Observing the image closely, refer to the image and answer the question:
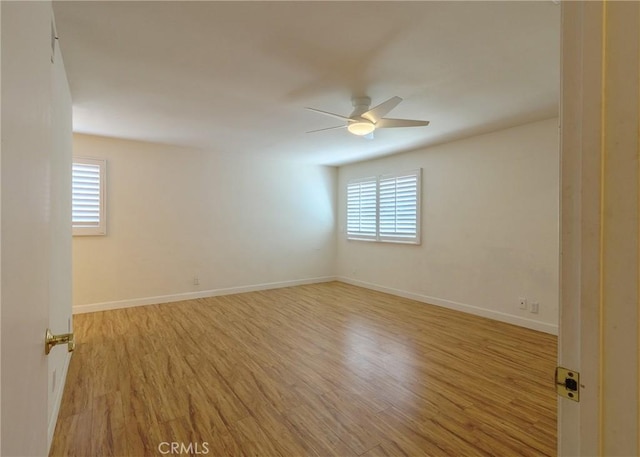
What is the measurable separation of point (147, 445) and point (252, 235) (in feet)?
12.8

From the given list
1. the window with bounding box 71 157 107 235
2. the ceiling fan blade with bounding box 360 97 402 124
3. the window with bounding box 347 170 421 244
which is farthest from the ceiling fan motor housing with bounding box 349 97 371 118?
the window with bounding box 71 157 107 235

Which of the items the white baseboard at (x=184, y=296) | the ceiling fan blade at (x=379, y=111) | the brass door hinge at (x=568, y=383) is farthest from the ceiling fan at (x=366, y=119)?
the white baseboard at (x=184, y=296)

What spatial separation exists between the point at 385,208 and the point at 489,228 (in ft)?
5.76

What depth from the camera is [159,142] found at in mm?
4422

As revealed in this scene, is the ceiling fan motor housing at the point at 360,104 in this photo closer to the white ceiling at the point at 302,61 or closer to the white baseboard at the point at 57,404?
the white ceiling at the point at 302,61

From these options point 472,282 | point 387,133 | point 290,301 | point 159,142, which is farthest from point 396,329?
point 159,142

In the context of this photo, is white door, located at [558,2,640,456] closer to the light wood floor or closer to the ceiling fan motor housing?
the light wood floor

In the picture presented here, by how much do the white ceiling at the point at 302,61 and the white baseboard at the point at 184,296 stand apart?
7.84ft

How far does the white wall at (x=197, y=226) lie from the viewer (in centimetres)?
417

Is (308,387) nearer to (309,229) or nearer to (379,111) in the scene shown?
(379,111)

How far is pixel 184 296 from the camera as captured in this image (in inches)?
186

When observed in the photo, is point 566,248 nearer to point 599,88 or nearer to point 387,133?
point 599,88

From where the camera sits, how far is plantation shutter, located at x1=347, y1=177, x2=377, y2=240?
548 centimetres

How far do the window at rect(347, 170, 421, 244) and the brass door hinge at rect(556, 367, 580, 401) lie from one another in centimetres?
425
